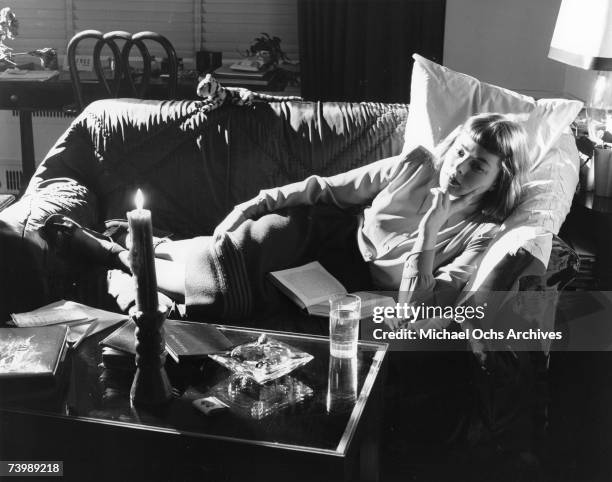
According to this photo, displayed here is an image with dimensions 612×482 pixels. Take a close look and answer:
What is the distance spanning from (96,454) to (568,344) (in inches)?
59.0

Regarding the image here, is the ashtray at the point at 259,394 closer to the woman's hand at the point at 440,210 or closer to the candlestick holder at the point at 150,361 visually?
the candlestick holder at the point at 150,361

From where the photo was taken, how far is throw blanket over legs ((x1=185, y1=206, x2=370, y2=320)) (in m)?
1.80

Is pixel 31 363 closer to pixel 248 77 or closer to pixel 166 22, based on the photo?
pixel 248 77

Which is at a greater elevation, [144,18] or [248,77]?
[144,18]

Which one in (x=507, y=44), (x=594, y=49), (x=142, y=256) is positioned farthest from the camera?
(x=507, y=44)

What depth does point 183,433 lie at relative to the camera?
1.21 m

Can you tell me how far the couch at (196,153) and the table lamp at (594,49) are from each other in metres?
0.52

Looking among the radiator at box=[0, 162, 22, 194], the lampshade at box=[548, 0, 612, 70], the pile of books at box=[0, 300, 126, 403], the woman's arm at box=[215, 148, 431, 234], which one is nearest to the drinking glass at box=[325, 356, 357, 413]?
the pile of books at box=[0, 300, 126, 403]

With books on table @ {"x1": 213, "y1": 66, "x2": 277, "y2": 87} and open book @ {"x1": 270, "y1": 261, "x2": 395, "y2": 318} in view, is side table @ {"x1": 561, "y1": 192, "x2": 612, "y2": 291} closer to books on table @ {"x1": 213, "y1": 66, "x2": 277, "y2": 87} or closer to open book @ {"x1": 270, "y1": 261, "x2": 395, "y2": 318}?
open book @ {"x1": 270, "y1": 261, "x2": 395, "y2": 318}

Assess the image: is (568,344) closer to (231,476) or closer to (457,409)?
(457,409)

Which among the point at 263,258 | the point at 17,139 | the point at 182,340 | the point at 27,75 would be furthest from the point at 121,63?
the point at 182,340

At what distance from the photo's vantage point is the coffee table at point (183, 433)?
1184 mm

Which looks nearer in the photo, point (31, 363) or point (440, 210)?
point (31, 363)

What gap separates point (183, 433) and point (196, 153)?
1260 millimetres
